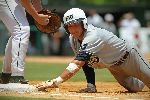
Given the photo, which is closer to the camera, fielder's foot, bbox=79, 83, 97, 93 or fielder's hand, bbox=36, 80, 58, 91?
fielder's hand, bbox=36, 80, 58, 91

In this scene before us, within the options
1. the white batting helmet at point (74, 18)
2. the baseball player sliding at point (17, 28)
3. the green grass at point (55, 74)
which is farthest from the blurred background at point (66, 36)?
the white batting helmet at point (74, 18)

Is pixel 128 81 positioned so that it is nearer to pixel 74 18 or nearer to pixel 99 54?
pixel 99 54

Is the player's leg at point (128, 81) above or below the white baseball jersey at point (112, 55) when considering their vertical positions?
below

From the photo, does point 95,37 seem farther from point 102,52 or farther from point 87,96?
point 87,96

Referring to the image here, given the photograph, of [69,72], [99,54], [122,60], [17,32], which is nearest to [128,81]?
[122,60]

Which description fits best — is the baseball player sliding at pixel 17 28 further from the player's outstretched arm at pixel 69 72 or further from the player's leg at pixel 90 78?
the player's leg at pixel 90 78

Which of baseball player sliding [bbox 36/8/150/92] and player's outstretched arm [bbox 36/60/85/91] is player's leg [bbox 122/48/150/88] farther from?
player's outstretched arm [bbox 36/60/85/91]

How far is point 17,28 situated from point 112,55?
4.91ft

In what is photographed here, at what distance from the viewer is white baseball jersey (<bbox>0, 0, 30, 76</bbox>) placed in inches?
320

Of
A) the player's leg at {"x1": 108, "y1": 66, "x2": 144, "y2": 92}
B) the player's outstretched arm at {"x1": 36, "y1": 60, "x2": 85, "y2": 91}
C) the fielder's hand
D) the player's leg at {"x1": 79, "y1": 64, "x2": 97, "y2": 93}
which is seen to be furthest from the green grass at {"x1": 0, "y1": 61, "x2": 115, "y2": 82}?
the player's outstretched arm at {"x1": 36, "y1": 60, "x2": 85, "y2": 91}

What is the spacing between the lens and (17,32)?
820cm

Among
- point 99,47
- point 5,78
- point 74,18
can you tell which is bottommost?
point 5,78

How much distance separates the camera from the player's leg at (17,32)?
8.11 m

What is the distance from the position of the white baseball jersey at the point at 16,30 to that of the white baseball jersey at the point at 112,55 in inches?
29.9
